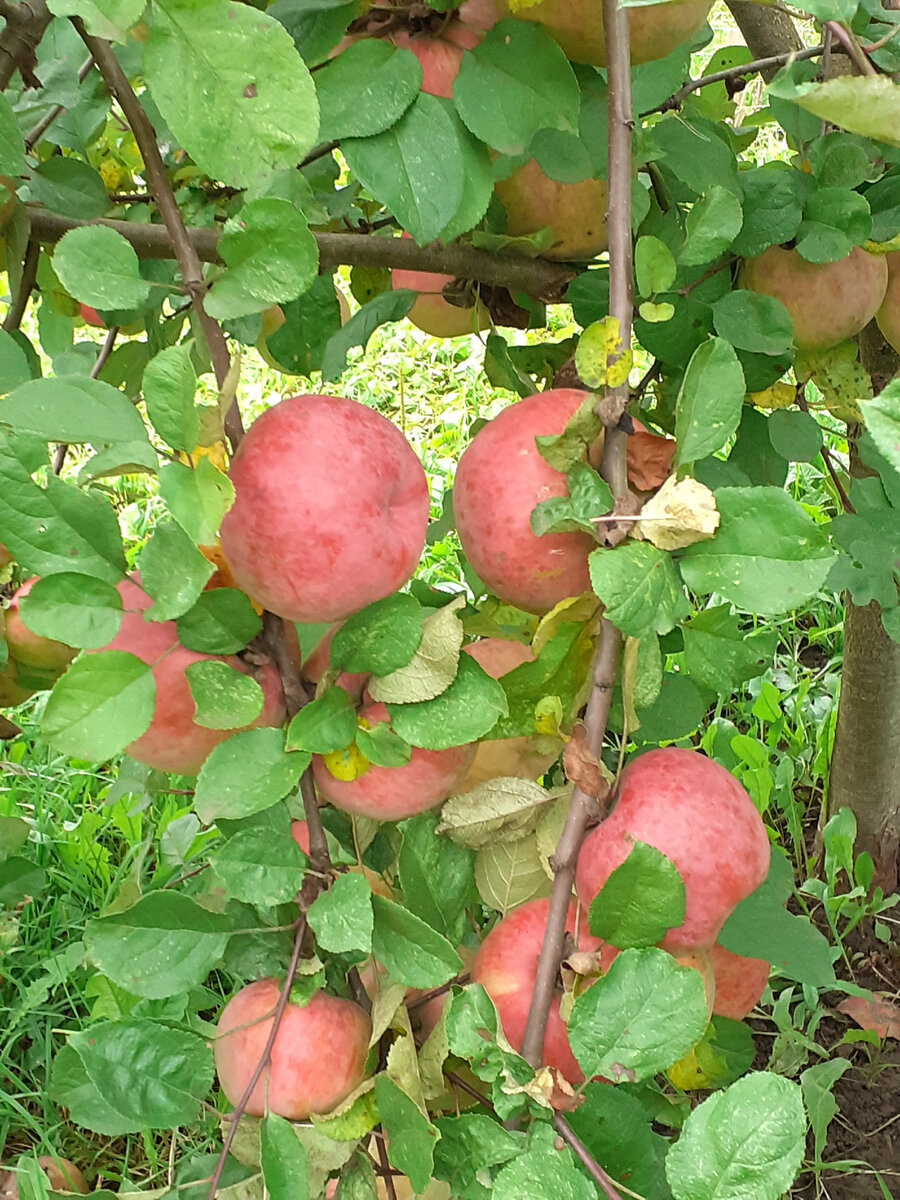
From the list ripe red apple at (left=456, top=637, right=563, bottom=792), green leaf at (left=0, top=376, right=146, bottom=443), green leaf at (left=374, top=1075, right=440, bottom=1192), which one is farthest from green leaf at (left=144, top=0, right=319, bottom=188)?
green leaf at (left=374, top=1075, right=440, bottom=1192)

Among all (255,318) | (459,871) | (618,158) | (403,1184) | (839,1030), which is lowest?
(839,1030)

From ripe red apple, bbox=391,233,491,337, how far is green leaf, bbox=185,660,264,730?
442mm

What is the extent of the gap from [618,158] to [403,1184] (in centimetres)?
62

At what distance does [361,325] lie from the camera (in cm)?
86

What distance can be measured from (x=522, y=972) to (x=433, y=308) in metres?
0.59

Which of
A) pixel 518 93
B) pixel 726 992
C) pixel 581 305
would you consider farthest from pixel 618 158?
pixel 726 992

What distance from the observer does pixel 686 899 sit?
58cm

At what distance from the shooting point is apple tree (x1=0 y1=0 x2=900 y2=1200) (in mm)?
483

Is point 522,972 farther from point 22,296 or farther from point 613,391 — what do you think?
point 22,296

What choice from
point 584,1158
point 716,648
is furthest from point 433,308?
point 584,1158

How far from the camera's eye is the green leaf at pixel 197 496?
0.44m

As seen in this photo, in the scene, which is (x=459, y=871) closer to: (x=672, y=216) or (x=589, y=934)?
(x=589, y=934)

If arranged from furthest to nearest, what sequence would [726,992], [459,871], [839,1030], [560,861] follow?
[839,1030], [726,992], [459,871], [560,861]

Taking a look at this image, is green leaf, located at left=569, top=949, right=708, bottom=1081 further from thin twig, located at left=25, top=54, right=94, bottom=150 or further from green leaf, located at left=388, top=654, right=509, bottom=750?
thin twig, located at left=25, top=54, right=94, bottom=150
